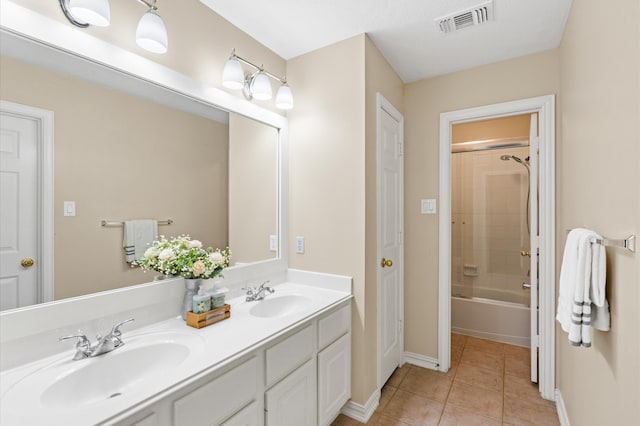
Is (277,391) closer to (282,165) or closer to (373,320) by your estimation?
(373,320)

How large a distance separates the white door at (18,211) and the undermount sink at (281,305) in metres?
1.01

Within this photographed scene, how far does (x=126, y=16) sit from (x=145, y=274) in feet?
3.80

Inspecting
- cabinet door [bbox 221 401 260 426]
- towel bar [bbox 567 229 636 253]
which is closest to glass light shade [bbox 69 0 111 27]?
cabinet door [bbox 221 401 260 426]

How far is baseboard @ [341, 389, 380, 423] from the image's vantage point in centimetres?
194

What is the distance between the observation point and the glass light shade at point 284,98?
203cm

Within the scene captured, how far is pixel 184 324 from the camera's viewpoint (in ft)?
4.70

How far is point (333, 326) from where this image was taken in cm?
179

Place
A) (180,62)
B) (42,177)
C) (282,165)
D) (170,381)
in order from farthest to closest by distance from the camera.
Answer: (282,165)
(180,62)
(42,177)
(170,381)

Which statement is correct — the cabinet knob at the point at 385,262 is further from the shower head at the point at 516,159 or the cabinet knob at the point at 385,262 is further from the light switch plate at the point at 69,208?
the shower head at the point at 516,159

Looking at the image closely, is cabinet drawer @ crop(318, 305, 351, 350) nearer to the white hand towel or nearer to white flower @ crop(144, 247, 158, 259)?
white flower @ crop(144, 247, 158, 259)

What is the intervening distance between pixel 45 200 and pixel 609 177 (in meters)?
2.07

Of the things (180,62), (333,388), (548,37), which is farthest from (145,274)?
(548,37)

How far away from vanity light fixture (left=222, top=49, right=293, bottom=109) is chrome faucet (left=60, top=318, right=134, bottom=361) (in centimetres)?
133

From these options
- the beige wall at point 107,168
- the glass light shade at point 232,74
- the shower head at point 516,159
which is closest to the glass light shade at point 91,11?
the beige wall at point 107,168
